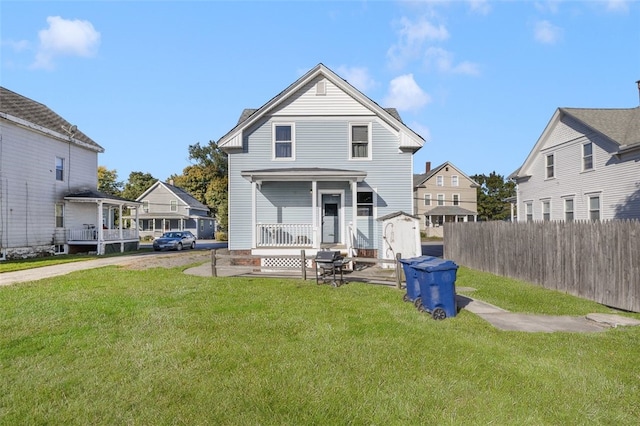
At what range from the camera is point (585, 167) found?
19.4 metres

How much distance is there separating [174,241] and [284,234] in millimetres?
15994

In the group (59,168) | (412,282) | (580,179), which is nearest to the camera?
(412,282)

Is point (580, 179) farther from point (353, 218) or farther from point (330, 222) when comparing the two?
point (330, 222)

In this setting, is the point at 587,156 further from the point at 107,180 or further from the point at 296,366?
the point at 107,180

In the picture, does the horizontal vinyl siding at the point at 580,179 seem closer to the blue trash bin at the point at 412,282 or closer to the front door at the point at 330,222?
the front door at the point at 330,222

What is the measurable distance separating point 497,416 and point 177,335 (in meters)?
4.73

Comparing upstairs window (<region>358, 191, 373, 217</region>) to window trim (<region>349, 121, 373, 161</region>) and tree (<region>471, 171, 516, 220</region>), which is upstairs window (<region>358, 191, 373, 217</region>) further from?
tree (<region>471, 171, 516, 220</region>)

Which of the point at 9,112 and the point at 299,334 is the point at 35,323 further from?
the point at 9,112

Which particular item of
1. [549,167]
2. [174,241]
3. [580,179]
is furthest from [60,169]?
[580,179]

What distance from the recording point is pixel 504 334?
21.1 feet

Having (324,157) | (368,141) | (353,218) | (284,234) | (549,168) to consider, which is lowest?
(284,234)

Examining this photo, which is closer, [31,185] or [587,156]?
[587,156]

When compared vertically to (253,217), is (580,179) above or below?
above

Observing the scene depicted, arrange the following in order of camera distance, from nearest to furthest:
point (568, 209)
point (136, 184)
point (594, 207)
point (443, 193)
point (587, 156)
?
point (594, 207)
point (587, 156)
point (568, 209)
point (443, 193)
point (136, 184)
